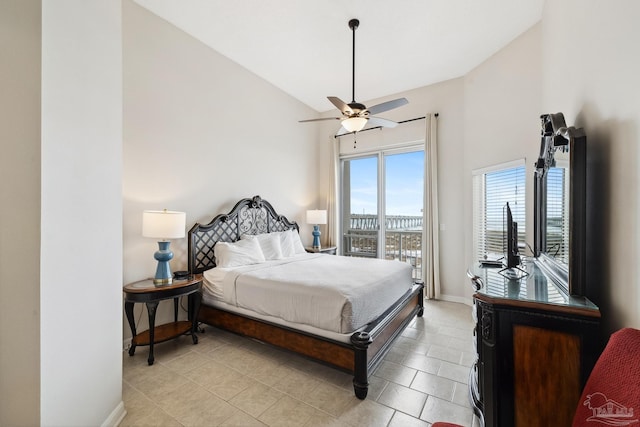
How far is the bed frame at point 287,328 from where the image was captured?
212 cm

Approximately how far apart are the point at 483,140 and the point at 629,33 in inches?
114

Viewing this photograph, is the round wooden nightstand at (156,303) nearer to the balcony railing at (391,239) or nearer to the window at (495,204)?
the balcony railing at (391,239)

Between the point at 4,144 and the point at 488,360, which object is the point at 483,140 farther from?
the point at 4,144

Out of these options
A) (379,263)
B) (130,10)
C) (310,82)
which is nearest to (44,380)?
(379,263)

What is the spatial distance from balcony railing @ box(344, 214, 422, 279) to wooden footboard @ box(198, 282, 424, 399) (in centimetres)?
202

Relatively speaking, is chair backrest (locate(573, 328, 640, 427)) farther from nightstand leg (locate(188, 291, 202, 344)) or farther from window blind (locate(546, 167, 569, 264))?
nightstand leg (locate(188, 291, 202, 344))

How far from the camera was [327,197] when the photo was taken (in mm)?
5738

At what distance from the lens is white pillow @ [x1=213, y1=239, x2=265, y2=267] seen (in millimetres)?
3314

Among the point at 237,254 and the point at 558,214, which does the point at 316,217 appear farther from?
the point at 558,214

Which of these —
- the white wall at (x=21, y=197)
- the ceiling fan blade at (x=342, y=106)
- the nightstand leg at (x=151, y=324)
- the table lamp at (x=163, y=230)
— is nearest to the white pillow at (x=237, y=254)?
the table lamp at (x=163, y=230)

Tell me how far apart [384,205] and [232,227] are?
113 inches

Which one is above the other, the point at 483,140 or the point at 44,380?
the point at 483,140

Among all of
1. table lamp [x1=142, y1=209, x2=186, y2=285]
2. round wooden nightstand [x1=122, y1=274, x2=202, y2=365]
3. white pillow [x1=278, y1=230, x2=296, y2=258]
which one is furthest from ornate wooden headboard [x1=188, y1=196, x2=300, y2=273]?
table lamp [x1=142, y1=209, x2=186, y2=285]

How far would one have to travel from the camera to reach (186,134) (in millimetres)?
3412
